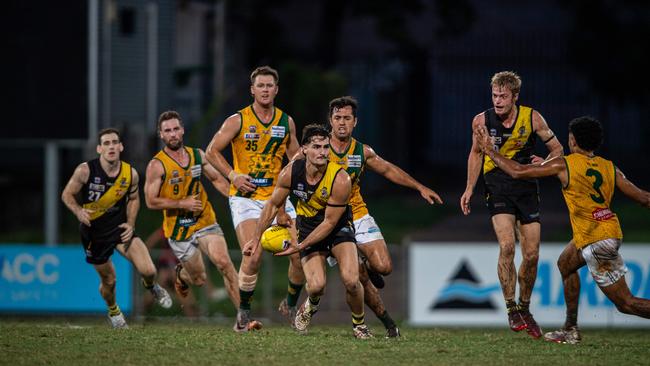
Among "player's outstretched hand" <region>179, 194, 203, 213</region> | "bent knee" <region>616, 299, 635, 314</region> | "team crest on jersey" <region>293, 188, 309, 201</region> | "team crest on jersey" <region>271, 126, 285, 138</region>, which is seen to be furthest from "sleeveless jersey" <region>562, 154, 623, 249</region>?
"player's outstretched hand" <region>179, 194, 203, 213</region>

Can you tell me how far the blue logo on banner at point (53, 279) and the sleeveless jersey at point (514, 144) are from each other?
8.50 m

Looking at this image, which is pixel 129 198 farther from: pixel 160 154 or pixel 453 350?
pixel 453 350

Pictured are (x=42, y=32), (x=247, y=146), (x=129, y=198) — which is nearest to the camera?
(x=247, y=146)

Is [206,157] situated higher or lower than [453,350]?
higher

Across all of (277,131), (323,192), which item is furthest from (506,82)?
(277,131)

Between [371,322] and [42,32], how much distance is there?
6956mm

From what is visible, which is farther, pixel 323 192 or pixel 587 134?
pixel 323 192

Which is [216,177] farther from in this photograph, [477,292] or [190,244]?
[477,292]

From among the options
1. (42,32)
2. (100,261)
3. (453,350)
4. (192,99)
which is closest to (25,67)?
(42,32)

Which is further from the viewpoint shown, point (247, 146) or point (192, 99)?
point (192, 99)

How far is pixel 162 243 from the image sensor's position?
22.8 metres

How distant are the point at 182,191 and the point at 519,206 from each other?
12.3 ft

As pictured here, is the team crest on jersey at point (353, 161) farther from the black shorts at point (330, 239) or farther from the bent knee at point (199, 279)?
the bent knee at point (199, 279)

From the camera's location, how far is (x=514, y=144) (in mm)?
12672
